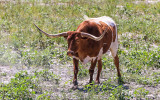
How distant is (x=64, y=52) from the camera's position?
1160 cm

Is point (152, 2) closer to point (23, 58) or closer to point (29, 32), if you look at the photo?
point (29, 32)

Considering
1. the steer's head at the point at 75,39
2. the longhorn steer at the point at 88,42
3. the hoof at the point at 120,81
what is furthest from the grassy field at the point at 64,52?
the steer's head at the point at 75,39

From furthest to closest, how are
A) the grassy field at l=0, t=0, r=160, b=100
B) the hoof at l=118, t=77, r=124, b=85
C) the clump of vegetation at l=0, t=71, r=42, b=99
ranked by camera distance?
the hoof at l=118, t=77, r=124, b=85 → the grassy field at l=0, t=0, r=160, b=100 → the clump of vegetation at l=0, t=71, r=42, b=99

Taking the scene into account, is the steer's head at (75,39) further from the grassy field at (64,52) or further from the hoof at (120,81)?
the hoof at (120,81)

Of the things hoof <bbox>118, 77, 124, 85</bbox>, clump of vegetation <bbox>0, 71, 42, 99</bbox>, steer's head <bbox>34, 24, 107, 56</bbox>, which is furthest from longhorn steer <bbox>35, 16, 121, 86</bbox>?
clump of vegetation <bbox>0, 71, 42, 99</bbox>

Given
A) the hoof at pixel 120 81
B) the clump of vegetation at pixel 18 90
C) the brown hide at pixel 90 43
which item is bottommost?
the hoof at pixel 120 81

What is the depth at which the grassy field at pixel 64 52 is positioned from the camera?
8219 mm

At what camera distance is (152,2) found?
20500mm

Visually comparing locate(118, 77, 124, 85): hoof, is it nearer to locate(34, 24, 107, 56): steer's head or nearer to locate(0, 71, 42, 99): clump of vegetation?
locate(34, 24, 107, 56): steer's head

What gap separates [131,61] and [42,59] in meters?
2.68

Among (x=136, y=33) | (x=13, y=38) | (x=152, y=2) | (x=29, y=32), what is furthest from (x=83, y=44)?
(x=152, y=2)

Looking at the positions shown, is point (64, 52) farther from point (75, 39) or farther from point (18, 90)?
point (18, 90)

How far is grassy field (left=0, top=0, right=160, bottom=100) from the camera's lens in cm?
822

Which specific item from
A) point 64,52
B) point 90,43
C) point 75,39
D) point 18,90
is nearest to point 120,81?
point 90,43
